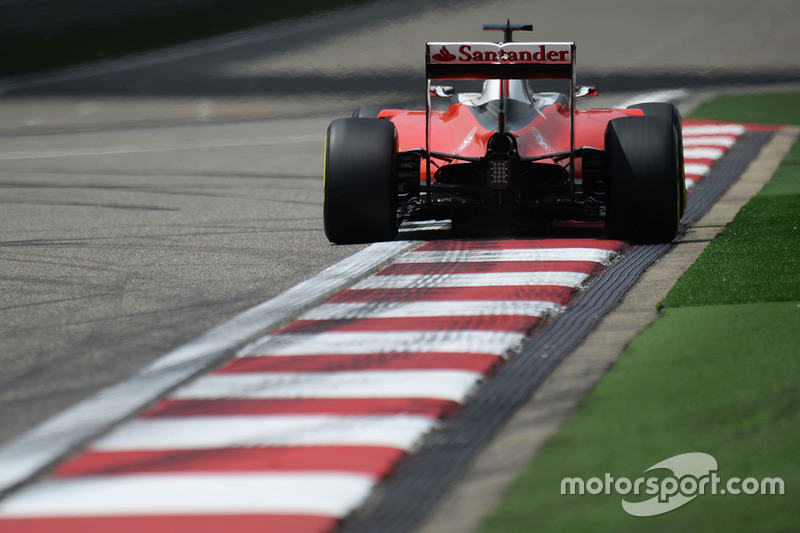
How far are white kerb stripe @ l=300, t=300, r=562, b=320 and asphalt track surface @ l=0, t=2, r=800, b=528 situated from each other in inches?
20.3

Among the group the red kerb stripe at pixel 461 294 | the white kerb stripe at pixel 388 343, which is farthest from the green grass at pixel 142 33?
the white kerb stripe at pixel 388 343

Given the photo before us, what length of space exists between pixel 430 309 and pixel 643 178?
2.11m

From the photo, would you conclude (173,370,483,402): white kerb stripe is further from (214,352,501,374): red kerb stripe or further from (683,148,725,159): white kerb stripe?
(683,148,725,159): white kerb stripe

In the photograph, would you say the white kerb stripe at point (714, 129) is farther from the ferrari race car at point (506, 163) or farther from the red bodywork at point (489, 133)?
the ferrari race car at point (506, 163)

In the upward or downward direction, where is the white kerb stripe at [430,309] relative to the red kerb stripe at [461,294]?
downward

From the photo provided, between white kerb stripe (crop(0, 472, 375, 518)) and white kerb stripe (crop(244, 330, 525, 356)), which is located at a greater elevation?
white kerb stripe (crop(244, 330, 525, 356))

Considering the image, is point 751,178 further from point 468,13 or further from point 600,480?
point 468,13

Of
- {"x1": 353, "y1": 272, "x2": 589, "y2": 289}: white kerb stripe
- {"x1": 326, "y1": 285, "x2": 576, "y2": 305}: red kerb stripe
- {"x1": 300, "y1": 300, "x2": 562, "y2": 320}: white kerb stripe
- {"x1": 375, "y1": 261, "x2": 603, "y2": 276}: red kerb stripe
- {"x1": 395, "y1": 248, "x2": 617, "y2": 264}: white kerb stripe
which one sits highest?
{"x1": 395, "y1": 248, "x2": 617, "y2": 264}: white kerb stripe

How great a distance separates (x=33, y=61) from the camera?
75.3ft

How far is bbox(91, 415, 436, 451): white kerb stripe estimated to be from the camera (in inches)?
168

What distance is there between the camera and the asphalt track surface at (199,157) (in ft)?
19.9

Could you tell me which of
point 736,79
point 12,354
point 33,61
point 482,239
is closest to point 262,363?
point 12,354

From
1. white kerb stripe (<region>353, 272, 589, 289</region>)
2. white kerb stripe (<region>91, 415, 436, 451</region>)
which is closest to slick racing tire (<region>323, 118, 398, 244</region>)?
white kerb stripe (<region>353, 272, 589, 289</region>)

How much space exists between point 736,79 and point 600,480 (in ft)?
58.6
